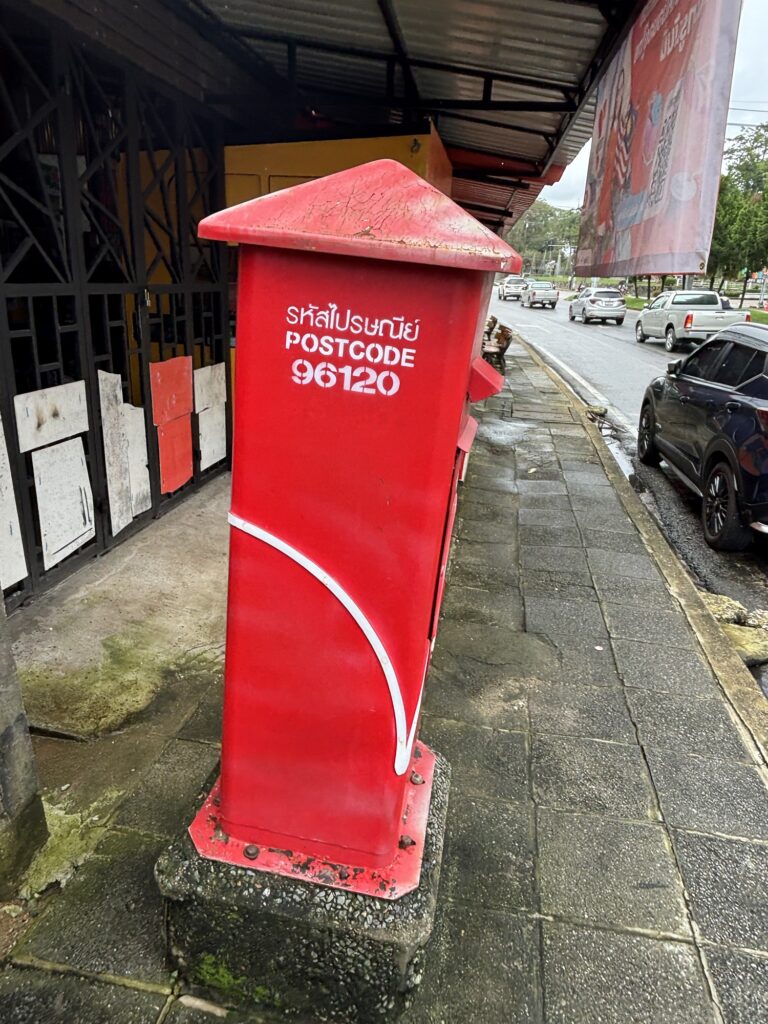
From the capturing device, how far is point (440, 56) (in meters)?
4.89

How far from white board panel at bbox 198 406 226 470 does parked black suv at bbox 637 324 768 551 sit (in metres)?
4.32

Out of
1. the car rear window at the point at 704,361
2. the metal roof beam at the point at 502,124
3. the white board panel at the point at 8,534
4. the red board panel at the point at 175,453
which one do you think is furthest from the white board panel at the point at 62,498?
the car rear window at the point at 704,361

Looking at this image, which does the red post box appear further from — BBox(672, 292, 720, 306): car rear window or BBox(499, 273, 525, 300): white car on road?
BBox(499, 273, 525, 300): white car on road

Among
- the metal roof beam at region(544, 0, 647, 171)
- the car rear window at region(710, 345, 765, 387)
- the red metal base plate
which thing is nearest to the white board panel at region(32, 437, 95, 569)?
the red metal base plate

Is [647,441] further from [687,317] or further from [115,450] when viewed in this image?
[687,317]

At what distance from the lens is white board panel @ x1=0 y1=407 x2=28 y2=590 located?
346cm

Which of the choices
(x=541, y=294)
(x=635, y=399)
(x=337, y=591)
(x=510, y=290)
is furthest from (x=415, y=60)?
(x=510, y=290)

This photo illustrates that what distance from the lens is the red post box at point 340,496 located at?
4.87 ft

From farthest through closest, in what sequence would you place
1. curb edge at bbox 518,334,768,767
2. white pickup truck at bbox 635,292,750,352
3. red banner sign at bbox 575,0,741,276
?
white pickup truck at bbox 635,292,750,352 → curb edge at bbox 518,334,768,767 → red banner sign at bbox 575,0,741,276

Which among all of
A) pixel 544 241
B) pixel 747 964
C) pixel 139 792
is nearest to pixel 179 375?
pixel 139 792

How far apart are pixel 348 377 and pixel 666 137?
1998 mm

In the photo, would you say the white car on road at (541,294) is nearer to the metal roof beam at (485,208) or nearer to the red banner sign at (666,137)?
the metal roof beam at (485,208)

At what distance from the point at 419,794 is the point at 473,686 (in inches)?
53.9

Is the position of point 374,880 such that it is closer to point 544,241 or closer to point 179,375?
point 179,375
